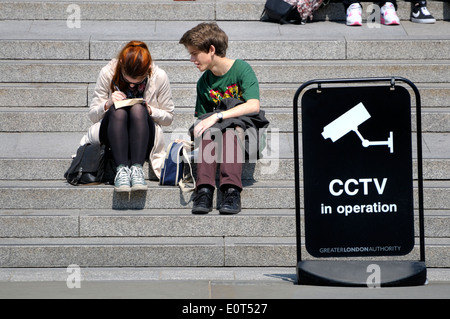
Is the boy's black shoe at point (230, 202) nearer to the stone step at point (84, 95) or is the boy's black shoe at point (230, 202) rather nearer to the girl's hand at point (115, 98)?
the girl's hand at point (115, 98)

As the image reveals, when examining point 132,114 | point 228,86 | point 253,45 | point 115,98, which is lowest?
point 132,114

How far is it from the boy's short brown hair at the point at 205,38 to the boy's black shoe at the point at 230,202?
3.65 ft

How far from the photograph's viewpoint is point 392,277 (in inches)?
204

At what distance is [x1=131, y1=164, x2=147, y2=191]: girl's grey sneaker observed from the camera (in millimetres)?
6117

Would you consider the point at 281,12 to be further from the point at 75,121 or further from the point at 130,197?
the point at 130,197

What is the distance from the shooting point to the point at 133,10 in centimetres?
888

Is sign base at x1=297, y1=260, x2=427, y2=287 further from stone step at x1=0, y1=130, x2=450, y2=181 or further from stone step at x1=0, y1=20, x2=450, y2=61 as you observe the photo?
stone step at x1=0, y1=20, x2=450, y2=61

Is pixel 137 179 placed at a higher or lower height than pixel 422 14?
lower

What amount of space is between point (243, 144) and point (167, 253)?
1019 mm

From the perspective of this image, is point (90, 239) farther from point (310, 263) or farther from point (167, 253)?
point (310, 263)

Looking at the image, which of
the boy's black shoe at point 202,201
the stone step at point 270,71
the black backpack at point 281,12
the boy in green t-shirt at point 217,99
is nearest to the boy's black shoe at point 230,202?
the boy in green t-shirt at point 217,99

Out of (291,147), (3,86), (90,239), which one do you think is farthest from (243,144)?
(3,86)

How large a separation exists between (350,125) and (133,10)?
441 cm

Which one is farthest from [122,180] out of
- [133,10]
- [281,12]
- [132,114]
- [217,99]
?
[281,12]
